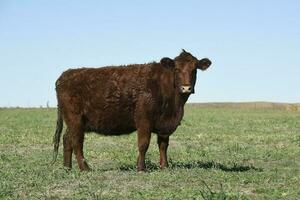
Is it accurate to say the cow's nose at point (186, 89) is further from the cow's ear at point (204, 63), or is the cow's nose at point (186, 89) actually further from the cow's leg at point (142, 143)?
the cow's leg at point (142, 143)

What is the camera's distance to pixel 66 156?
50.3 feet

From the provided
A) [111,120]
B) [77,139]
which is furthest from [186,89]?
[77,139]

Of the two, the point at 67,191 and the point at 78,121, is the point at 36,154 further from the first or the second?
the point at 67,191

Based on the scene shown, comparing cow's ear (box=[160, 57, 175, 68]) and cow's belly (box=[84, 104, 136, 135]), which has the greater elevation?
cow's ear (box=[160, 57, 175, 68])

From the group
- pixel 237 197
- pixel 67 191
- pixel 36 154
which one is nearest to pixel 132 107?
pixel 67 191

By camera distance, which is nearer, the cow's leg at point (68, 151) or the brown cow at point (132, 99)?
the brown cow at point (132, 99)

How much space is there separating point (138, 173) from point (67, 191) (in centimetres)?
253

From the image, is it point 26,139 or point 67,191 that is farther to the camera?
point 26,139

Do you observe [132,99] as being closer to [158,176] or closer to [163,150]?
[163,150]

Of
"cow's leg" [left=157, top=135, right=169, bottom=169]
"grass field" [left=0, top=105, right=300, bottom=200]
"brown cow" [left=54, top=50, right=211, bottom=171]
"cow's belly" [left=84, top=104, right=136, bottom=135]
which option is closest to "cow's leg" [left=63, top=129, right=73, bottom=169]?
"brown cow" [left=54, top=50, right=211, bottom=171]

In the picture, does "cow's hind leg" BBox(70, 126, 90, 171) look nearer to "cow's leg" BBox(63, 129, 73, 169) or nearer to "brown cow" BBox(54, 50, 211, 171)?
"brown cow" BBox(54, 50, 211, 171)

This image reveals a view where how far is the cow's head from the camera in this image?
13.8 meters

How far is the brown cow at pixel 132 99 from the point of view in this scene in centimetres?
1412

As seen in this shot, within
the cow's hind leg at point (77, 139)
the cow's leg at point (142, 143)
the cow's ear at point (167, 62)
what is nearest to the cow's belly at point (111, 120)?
the cow's hind leg at point (77, 139)
